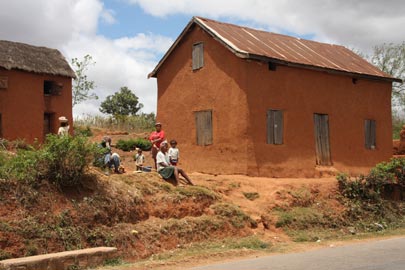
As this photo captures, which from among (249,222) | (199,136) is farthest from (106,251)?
(199,136)

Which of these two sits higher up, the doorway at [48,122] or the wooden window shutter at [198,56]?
the wooden window shutter at [198,56]

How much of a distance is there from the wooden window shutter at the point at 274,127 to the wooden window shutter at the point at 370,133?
4.33m

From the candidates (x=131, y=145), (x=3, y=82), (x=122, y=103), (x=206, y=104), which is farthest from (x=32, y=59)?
(x=122, y=103)

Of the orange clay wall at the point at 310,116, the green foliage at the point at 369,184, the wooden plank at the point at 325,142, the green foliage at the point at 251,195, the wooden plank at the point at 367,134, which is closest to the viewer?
the green foliage at the point at 251,195

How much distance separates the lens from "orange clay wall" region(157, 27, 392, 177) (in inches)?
618

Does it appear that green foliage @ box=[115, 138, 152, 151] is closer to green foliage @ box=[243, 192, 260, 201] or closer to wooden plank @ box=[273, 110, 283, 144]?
wooden plank @ box=[273, 110, 283, 144]

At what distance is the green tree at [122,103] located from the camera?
161 ft

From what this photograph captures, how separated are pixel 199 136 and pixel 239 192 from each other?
335 cm

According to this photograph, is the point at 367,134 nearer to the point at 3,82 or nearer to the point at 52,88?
the point at 52,88

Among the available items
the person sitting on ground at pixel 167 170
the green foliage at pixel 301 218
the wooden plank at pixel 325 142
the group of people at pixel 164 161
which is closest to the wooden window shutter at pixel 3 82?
the group of people at pixel 164 161

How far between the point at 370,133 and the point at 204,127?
6.47 metres

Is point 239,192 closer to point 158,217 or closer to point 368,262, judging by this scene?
point 158,217

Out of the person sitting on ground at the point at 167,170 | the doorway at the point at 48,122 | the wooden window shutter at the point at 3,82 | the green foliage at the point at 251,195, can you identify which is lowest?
the green foliage at the point at 251,195

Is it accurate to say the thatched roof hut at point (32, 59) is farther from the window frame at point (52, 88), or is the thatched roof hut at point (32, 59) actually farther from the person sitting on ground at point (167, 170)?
the person sitting on ground at point (167, 170)
